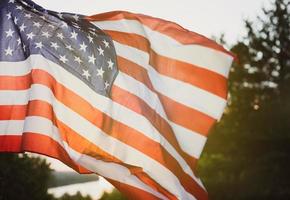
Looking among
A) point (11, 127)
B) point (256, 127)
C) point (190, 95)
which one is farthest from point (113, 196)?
point (190, 95)

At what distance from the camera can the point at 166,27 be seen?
19.8ft

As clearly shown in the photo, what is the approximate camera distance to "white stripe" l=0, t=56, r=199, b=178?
567 cm

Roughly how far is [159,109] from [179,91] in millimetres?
351

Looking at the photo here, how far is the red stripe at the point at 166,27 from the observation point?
591cm

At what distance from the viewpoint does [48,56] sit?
586 cm

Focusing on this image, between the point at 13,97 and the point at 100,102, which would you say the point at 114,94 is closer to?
the point at 100,102

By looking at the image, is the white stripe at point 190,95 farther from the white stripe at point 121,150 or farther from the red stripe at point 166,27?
the white stripe at point 121,150

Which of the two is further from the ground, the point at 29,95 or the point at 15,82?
the point at 15,82

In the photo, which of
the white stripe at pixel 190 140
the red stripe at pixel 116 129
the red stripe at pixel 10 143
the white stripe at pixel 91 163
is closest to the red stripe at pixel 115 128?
the red stripe at pixel 116 129

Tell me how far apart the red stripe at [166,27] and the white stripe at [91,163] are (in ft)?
5.15

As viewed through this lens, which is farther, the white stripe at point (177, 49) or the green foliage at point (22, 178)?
the green foliage at point (22, 178)

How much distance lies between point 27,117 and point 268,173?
20430 mm

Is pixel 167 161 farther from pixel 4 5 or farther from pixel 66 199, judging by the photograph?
pixel 66 199

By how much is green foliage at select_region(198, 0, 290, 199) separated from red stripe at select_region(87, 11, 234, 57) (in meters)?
16.7
